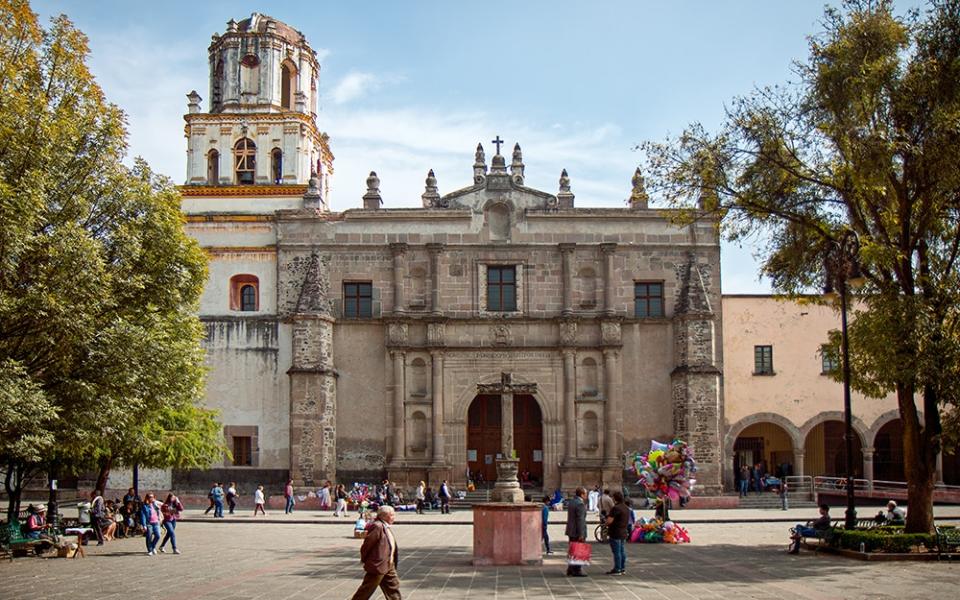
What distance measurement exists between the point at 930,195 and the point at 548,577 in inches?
448

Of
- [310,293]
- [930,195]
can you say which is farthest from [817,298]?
[310,293]

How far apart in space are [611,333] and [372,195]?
10524 mm

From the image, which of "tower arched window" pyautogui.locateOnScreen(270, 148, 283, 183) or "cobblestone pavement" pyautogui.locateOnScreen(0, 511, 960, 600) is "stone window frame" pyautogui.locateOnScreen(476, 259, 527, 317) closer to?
"tower arched window" pyautogui.locateOnScreen(270, 148, 283, 183)

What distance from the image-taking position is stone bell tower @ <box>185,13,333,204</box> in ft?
141

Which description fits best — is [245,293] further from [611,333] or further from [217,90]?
[611,333]

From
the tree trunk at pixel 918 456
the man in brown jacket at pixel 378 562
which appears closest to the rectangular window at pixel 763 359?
the tree trunk at pixel 918 456

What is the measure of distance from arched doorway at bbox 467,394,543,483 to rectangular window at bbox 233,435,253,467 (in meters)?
8.11

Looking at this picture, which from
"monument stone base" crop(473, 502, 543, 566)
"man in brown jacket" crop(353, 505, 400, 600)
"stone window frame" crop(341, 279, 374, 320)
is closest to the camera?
"man in brown jacket" crop(353, 505, 400, 600)

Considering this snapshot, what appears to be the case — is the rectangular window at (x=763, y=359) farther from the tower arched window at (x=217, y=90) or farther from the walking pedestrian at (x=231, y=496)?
the tower arched window at (x=217, y=90)

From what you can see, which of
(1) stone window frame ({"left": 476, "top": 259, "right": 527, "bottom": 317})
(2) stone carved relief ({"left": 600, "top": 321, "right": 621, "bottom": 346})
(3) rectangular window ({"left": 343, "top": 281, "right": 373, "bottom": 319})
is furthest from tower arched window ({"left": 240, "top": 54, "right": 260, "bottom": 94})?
(2) stone carved relief ({"left": 600, "top": 321, "right": 621, "bottom": 346})

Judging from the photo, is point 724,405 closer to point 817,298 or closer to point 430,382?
point 430,382

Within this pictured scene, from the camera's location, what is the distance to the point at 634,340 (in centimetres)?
4109

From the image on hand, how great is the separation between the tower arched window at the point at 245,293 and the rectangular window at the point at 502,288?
8.78m

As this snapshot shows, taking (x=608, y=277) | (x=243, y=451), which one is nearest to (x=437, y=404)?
(x=243, y=451)
